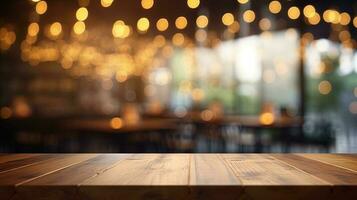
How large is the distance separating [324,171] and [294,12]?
8.72m

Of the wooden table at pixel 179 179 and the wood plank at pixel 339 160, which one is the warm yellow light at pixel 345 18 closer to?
the wood plank at pixel 339 160

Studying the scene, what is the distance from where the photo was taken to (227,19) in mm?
10062

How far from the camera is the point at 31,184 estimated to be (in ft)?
3.66

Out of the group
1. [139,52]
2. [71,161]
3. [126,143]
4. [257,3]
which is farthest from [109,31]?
[71,161]

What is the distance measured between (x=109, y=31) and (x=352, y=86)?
6488 millimetres

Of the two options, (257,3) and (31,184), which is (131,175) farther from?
(257,3)

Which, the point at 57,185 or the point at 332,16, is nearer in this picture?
the point at 57,185

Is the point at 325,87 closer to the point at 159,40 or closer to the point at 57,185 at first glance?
the point at 159,40

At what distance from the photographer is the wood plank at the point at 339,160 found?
1.49 m

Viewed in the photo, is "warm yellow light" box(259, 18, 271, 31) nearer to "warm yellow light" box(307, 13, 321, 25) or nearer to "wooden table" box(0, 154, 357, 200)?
"warm yellow light" box(307, 13, 321, 25)

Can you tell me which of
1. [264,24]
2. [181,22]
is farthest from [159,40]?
[264,24]

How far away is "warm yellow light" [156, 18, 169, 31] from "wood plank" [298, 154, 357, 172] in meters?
8.32

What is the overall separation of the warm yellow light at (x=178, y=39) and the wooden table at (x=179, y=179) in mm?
10375

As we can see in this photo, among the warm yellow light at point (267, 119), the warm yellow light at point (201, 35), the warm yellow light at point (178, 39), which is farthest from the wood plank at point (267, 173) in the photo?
the warm yellow light at point (178, 39)
